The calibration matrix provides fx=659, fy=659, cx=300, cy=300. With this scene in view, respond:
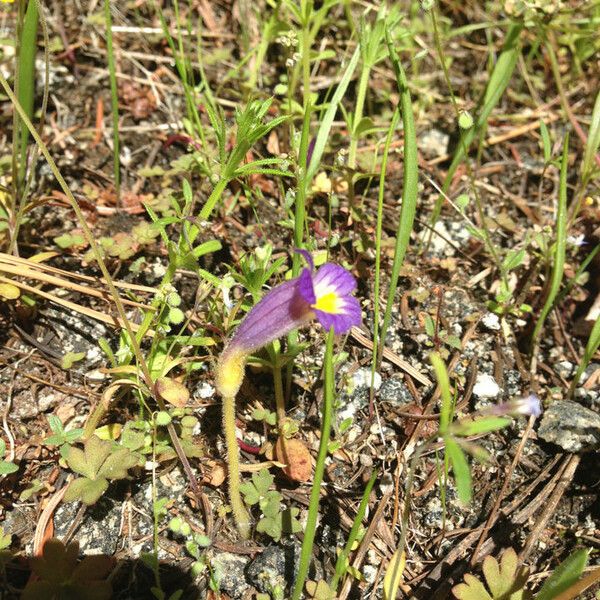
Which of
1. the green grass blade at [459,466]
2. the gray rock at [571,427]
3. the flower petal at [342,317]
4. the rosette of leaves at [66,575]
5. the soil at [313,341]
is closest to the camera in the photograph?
the green grass blade at [459,466]

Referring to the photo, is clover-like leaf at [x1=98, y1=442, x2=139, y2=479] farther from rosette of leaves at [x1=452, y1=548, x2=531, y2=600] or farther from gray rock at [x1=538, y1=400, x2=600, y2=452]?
gray rock at [x1=538, y1=400, x2=600, y2=452]

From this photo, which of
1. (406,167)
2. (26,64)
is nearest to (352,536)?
(406,167)

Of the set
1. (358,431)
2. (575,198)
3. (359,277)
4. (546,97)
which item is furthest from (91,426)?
(546,97)

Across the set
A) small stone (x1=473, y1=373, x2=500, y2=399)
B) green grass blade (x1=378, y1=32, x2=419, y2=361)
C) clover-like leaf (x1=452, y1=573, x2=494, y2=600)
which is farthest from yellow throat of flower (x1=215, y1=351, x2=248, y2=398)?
small stone (x1=473, y1=373, x2=500, y2=399)

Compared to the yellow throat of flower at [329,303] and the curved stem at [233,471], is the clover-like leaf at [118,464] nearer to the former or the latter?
the curved stem at [233,471]

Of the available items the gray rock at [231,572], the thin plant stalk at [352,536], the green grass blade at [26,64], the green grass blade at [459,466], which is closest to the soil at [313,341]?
the gray rock at [231,572]

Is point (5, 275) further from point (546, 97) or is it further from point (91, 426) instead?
point (546, 97)
